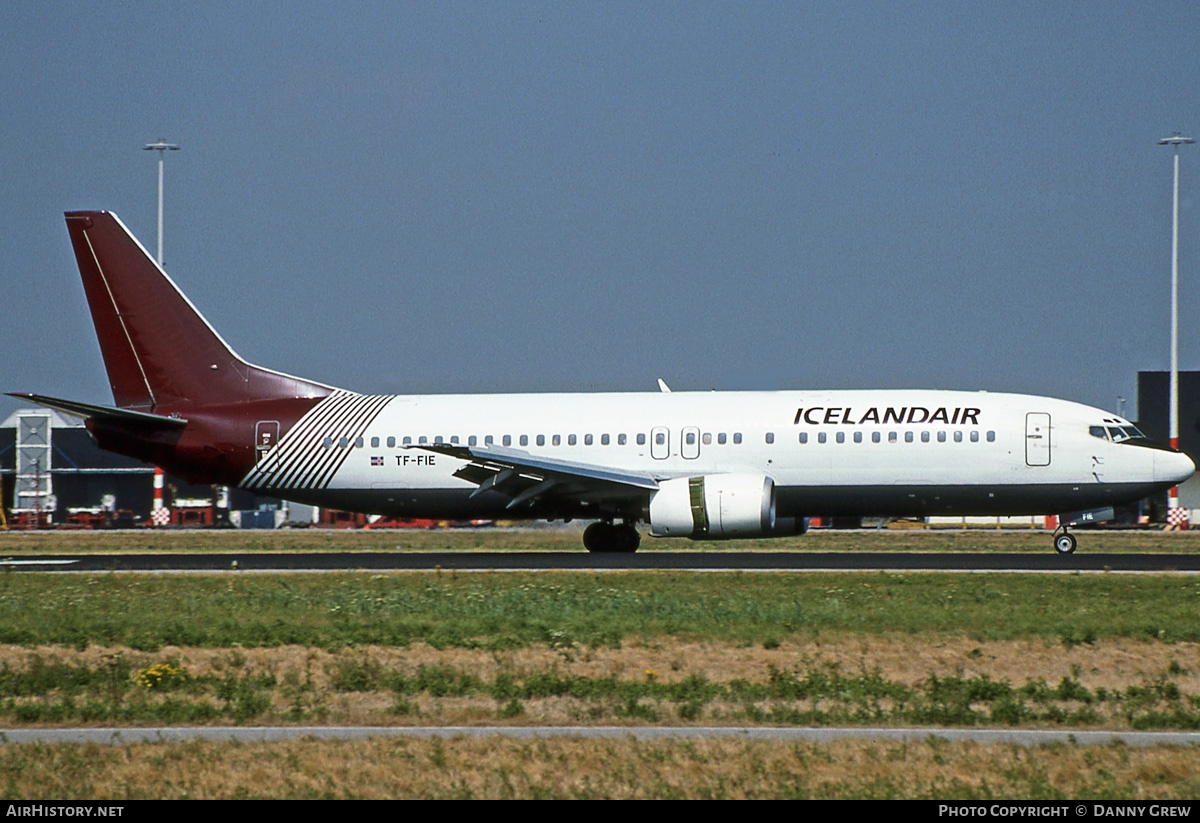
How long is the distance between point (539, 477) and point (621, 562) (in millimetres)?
3468

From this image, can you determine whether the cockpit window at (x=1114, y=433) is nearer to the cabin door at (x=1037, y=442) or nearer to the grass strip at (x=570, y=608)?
the cabin door at (x=1037, y=442)

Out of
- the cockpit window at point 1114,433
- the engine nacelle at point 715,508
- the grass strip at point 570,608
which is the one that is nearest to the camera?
the grass strip at point 570,608

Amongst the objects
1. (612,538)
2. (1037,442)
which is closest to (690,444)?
(612,538)

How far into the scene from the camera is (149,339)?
3541 cm

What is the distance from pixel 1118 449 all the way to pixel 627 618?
1713 centimetres

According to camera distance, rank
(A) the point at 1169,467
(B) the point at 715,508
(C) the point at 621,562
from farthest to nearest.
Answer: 1. (A) the point at 1169,467
2. (B) the point at 715,508
3. (C) the point at 621,562

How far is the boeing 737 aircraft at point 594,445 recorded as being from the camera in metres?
31.6

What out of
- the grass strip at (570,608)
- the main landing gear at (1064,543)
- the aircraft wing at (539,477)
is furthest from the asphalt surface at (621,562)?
the grass strip at (570,608)

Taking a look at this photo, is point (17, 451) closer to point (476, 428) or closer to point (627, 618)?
point (476, 428)

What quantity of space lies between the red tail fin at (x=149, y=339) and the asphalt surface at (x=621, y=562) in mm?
4415

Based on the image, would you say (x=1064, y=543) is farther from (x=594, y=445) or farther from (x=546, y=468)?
(x=546, y=468)

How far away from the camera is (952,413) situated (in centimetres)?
3209
